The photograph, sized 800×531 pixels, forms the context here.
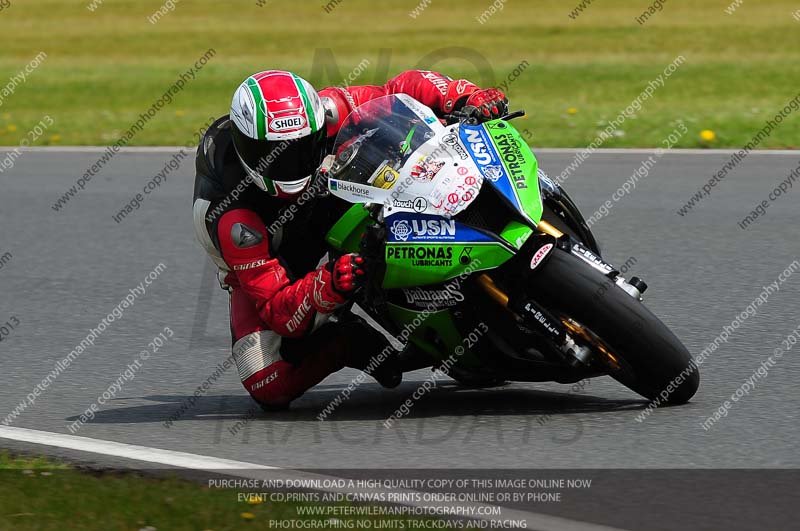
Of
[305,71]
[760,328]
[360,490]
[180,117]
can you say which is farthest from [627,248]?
[305,71]

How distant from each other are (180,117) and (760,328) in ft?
30.9

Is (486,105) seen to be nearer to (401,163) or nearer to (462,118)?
(462,118)

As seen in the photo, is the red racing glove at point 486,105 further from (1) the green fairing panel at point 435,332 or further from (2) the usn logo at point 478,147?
(1) the green fairing panel at point 435,332

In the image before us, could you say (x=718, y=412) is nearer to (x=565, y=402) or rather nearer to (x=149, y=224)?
(x=565, y=402)

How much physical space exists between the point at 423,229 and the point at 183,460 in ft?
4.23

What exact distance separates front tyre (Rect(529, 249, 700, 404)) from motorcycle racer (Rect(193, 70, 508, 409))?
0.73 metres

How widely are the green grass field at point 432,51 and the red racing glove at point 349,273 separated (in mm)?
4981

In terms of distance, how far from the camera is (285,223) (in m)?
5.62

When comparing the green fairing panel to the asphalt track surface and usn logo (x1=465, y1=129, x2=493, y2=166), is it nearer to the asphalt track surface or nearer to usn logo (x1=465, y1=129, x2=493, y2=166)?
the asphalt track surface

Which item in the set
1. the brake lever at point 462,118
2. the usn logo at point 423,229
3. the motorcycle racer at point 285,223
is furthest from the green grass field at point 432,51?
the usn logo at point 423,229

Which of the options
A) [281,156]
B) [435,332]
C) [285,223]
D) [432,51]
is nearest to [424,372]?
[435,332]

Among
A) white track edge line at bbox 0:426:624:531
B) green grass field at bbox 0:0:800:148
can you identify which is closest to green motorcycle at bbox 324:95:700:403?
white track edge line at bbox 0:426:624:531

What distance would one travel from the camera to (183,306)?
25.5 ft

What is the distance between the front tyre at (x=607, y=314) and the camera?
4.88 m
